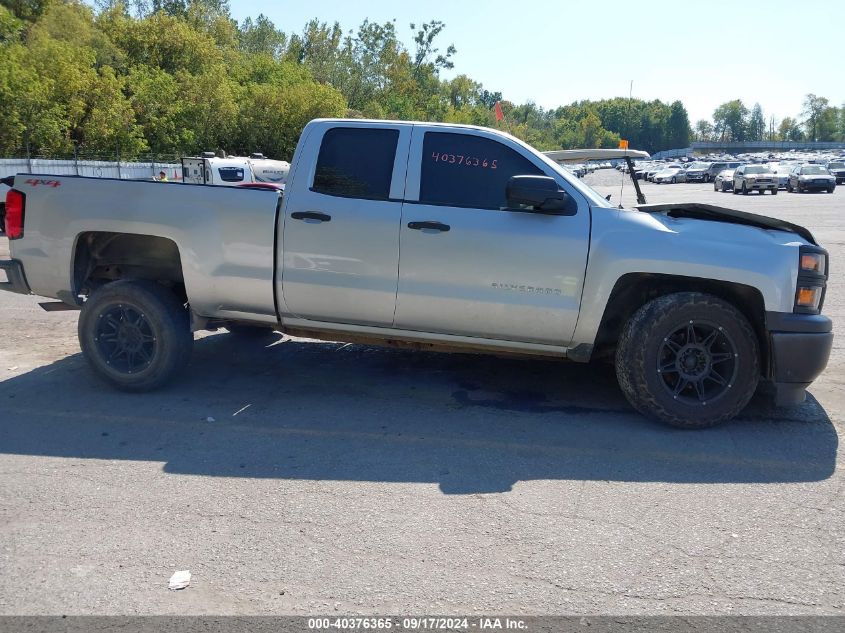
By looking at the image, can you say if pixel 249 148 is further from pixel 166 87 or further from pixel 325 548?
pixel 325 548

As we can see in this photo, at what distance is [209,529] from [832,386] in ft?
16.5

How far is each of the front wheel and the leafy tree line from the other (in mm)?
14863

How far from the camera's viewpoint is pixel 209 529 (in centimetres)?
390

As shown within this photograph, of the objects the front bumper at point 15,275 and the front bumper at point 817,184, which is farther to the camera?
the front bumper at point 817,184

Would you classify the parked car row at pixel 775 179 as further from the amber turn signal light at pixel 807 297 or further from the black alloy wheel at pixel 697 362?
the black alloy wheel at pixel 697 362

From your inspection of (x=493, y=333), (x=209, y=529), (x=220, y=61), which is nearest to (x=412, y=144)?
(x=493, y=333)

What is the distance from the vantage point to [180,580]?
135 inches

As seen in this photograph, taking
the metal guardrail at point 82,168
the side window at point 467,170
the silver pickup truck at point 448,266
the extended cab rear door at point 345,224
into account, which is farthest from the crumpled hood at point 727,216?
the metal guardrail at point 82,168

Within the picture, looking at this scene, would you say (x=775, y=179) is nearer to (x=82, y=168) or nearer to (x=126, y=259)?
(x=82, y=168)

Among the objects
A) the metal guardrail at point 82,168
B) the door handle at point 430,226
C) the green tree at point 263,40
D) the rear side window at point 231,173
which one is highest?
the green tree at point 263,40

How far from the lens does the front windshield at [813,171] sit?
149 ft

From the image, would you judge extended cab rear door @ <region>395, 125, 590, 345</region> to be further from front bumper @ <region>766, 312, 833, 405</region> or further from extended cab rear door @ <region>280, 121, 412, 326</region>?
front bumper @ <region>766, 312, 833, 405</region>

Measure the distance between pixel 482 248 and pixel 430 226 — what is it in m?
0.39

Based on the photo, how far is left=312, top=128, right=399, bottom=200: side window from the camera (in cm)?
570
